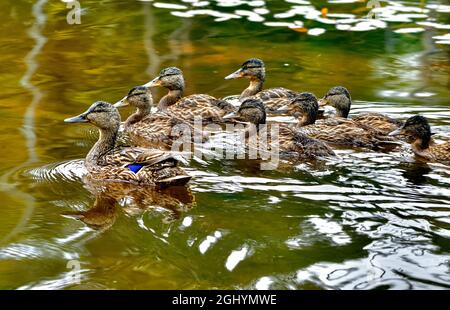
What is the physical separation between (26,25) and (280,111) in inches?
247

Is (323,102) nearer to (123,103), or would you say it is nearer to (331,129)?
(331,129)

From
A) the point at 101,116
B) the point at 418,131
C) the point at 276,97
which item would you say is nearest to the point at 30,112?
the point at 101,116

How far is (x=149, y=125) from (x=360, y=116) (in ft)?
8.41

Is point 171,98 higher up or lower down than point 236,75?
lower down

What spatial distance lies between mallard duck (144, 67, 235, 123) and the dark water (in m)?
0.65

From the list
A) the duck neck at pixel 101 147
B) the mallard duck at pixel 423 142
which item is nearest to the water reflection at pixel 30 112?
the duck neck at pixel 101 147

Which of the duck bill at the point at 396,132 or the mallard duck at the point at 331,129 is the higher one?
the duck bill at the point at 396,132

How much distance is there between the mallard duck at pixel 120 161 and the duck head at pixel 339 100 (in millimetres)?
2759

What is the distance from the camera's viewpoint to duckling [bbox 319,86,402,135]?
387 inches

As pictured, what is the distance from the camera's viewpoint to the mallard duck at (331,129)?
963 cm

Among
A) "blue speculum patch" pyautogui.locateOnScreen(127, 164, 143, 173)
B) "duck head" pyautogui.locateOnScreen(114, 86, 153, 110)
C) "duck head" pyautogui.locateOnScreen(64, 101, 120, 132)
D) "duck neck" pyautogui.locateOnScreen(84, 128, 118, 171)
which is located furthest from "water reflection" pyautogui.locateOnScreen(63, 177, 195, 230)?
"duck head" pyautogui.locateOnScreen(114, 86, 153, 110)

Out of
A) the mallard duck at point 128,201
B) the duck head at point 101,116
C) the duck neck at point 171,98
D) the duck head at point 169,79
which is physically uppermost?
the duck head at point 101,116

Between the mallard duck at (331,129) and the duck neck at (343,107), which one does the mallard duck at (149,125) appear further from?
the duck neck at (343,107)

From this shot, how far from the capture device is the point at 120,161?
8.52 meters
